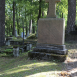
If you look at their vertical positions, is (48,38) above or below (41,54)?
above

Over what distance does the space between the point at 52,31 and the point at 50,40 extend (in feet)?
1.73

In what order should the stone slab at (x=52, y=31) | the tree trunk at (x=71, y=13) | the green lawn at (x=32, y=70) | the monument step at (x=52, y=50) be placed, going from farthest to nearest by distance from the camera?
the tree trunk at (x=71, y=13), the stone slab at (x=52, y=31), the monument step at (x=52, y=50), the green lawn at (x=32, y=70)

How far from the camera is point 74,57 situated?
6000 mm

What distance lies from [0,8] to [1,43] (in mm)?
3487

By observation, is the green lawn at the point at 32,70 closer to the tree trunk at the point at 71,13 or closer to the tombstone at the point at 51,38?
the tombstone at the point at 51,38

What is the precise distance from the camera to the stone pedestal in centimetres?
547

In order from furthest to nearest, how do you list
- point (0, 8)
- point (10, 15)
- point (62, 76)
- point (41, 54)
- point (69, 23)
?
point (10, 15) → point (69, 23) → point (0, 8) → point (41, 54) → point (62, 76)

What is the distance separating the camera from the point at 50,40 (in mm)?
5793

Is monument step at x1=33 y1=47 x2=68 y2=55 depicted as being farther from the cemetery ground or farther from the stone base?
the cemetery ground

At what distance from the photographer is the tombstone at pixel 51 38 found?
5.47 metres

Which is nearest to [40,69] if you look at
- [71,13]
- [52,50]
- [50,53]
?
[50,53]

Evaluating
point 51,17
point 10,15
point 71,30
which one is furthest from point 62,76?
point 10,15

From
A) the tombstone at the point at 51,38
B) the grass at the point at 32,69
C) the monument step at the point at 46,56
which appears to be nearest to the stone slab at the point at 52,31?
the tombstone at the point at 51,38

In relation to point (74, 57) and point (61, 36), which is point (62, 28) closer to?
point (61, 36)
